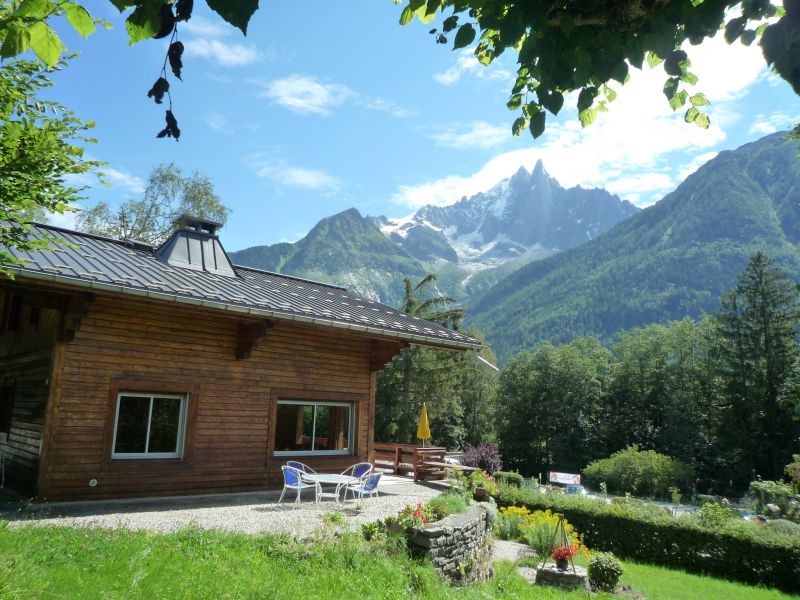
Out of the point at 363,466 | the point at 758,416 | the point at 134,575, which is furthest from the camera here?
the point at 758,416

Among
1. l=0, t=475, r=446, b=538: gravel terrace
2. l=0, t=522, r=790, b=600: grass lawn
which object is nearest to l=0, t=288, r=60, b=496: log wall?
l=0, t=475, r=446, b=538: gravel terrace

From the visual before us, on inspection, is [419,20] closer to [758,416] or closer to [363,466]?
[363,466]

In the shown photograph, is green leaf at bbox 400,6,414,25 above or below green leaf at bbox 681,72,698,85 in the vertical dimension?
above

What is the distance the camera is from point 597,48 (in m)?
2.66

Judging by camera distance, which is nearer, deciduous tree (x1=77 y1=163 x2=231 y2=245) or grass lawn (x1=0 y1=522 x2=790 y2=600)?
grass lawn (x1=0 y1=522 x2=790 y2=600)

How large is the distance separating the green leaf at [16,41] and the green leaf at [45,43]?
0.11 feet

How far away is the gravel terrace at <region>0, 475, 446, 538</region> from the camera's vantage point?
6648 mm

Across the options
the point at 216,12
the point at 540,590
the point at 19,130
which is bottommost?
the point at 540,590

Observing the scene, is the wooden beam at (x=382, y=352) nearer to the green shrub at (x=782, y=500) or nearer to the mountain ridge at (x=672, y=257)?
the green shrub at (x=782, y=500)

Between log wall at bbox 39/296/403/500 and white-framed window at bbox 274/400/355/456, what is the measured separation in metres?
0.19

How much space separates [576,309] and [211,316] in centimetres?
12141

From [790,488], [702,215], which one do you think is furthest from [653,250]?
[790,488]

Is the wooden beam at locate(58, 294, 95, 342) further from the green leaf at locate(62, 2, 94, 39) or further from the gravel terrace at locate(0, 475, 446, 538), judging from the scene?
the green leaf at locate(62, 2, 94, 39)

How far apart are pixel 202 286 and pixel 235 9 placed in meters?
7.69
